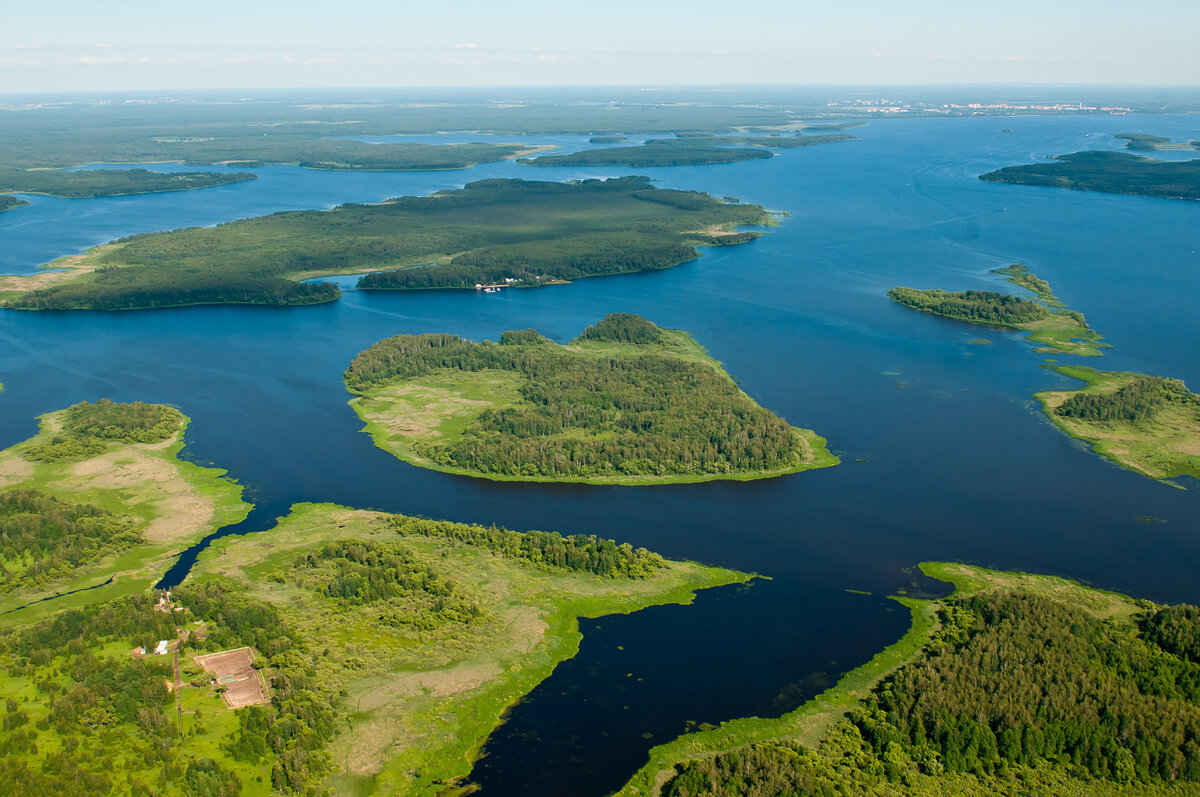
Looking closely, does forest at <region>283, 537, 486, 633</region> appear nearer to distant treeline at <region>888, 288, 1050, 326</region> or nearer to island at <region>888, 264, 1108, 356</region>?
island at <region>888, 264, 1108, 356</region>

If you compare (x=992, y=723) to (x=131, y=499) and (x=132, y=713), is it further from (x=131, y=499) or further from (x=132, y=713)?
(x=131, y=499)

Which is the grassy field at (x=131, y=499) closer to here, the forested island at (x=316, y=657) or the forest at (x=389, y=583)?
the forested island at (x=316, y=657)

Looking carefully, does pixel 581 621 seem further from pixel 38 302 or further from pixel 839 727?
pixel 38 302

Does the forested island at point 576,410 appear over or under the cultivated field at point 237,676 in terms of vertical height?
over

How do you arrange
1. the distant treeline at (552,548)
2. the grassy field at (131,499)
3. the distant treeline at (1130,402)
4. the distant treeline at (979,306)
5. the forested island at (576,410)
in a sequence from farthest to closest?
the distant treeline at (979,306)
the distant treeline at (1130,402)
the forested island at (576,410)
the distant treeline at (552,548)
the grassy field at (131,499)

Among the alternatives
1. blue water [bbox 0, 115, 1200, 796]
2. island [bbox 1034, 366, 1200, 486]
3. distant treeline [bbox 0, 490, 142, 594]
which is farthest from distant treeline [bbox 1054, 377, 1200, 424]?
distant treeline [bbox 0, 490, 142, 594]

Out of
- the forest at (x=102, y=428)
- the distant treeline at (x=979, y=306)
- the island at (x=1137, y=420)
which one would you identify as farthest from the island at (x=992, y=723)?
the distant treeline at (x=979, y=306)

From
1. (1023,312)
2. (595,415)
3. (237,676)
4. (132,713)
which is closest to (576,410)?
(595,415)
